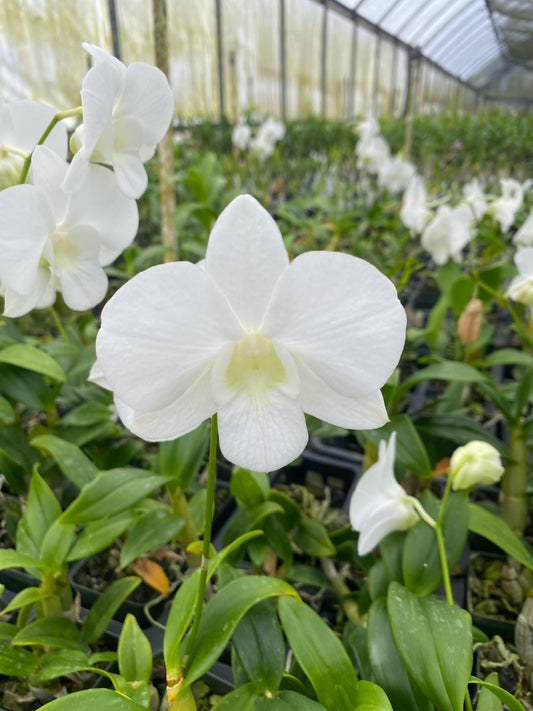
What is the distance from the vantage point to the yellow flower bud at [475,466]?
0.70m

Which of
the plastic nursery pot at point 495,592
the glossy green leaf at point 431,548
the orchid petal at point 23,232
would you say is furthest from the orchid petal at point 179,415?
the plastic nursery pot at point 495,592

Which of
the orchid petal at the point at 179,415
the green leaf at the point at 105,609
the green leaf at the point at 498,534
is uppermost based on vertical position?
the orchid petal at the point at 179,415

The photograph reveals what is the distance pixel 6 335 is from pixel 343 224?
1257mm

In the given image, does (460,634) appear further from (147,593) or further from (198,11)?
(198,11)

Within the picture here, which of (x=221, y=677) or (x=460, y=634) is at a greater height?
(x=460, y=634)

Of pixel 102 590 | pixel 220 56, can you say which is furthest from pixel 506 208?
pixel 220 56

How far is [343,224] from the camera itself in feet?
6.29

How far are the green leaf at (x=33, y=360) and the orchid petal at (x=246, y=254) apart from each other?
51 cm

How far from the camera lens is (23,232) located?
499mm

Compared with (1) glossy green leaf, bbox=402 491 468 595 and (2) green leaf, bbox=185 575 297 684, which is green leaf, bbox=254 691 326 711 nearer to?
(2) green leaf, bbox=185 575 297 684

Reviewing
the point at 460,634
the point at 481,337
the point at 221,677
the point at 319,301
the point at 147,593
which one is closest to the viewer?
the point at 319,301

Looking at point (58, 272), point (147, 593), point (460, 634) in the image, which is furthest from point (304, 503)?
point (58, 272)

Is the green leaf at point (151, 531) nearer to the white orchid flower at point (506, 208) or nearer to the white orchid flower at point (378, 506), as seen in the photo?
the white orchid flower at point (378, 506)

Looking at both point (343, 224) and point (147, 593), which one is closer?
point (147, 593)
